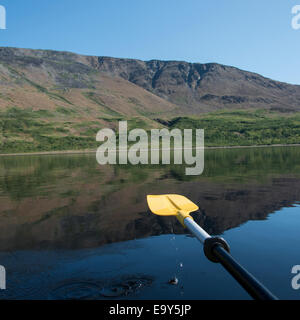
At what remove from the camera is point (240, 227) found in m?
16.1

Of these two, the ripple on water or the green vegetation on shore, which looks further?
the green vegetation on shore

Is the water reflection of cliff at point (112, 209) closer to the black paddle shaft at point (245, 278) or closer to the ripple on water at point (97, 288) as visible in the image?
the ripple on water at point (97, 288)

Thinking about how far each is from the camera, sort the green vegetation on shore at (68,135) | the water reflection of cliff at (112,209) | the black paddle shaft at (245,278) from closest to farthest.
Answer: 1. the black paddle shaft at (245,278)
2. the water reflection of cliff at (112,209)
3. the green vegetation on shore at (68,135)

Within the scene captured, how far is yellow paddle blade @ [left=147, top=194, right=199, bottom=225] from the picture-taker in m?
12.7

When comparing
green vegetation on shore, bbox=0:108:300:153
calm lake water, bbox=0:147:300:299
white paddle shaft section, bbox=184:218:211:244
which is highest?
green vegetation on shore, bbox=0:108:300:153

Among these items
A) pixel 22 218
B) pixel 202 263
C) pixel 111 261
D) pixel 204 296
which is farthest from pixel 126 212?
pixel 204 296

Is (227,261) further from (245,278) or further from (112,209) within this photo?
(112,209)

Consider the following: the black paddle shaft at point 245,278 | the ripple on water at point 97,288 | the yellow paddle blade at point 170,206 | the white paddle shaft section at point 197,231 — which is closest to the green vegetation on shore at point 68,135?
the yellow paddle blade at point 170,206

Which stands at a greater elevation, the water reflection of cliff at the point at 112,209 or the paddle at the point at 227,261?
the paddle at the point at 227,261

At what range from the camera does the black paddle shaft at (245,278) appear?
445cm

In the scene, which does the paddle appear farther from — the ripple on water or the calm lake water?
the ripple on water

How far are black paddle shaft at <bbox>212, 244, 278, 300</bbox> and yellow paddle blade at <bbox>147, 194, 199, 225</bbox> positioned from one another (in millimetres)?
5562

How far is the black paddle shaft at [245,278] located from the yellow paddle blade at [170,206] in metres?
5.56

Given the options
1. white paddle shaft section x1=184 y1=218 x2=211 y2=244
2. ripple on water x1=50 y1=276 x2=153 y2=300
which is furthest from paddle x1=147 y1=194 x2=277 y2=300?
ripple on water x1=50 y1=276 x2=153 y2=300
